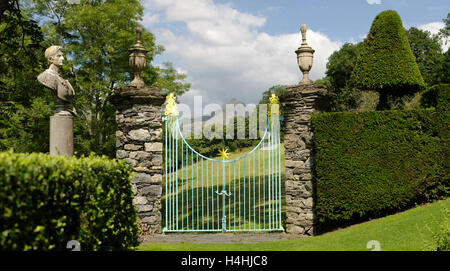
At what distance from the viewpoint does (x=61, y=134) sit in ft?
17.2

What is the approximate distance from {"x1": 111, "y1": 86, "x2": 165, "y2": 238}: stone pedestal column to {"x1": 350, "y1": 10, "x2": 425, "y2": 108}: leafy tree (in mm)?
4914

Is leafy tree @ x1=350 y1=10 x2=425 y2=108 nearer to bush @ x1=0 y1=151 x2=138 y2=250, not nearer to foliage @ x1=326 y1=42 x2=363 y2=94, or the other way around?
bush @ x1=0 y1=151 x2=138 y2=250

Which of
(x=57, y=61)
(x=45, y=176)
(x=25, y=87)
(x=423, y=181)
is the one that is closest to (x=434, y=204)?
(x=423, y=181)

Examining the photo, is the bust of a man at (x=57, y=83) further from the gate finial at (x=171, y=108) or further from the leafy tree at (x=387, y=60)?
the leafy tree at (x=387, y=60)

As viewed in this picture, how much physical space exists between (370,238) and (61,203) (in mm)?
5044

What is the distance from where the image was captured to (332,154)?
22.2 ft

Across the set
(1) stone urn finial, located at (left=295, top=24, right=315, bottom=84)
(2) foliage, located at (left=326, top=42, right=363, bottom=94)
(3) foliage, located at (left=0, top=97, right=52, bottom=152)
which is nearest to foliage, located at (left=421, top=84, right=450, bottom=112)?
(1) stone urn finial, located at (left=295, top=24, right=315, bottom=84)

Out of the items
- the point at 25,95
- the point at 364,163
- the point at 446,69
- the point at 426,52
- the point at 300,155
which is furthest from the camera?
the point at 426,52

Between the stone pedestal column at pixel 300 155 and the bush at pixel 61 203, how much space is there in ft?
13.3

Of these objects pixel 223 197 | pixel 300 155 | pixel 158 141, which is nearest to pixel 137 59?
pixel 158 141

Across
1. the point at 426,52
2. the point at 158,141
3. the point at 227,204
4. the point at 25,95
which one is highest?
the point at 426,52

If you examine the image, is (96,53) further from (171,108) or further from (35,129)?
(171,108)

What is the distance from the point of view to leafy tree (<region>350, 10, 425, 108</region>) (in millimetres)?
7777
